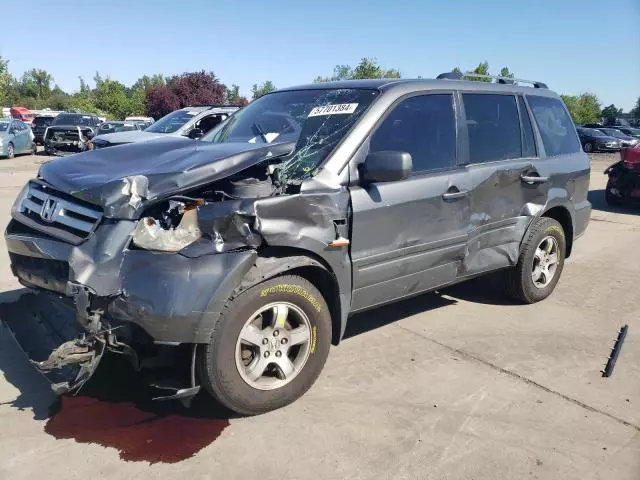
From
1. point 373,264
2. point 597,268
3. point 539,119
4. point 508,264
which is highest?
point 539,119

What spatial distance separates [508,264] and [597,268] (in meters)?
2.63

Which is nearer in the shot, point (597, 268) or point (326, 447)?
point (326, 447)

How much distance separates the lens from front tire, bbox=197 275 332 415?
299cm

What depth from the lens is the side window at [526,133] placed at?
5.03 meters

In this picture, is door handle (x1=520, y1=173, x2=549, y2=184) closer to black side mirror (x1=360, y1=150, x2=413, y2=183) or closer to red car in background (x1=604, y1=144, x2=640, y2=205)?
black side mirror (x1=360, y1=150, x2=413, y2=183)

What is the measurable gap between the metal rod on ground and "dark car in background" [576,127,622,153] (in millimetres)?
30003

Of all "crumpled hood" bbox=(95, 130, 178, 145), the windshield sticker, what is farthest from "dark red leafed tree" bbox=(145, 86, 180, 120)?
the windshield sticker

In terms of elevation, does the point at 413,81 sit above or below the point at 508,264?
above

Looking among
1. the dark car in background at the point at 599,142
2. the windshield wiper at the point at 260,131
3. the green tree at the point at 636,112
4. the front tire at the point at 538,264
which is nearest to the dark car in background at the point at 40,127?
the windshield wiper at the point at 260,131

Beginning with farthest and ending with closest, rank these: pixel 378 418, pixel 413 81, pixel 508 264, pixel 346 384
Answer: pixel 508 264 < pixel 413 81 < pixel 346 384 < pixel 378 418

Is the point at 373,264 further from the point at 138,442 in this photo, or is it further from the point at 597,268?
the point at 597,268

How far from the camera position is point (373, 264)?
12.1 feet

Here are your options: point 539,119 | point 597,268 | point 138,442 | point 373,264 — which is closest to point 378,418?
point 373,264

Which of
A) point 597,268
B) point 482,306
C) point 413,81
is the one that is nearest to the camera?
point 413,81
